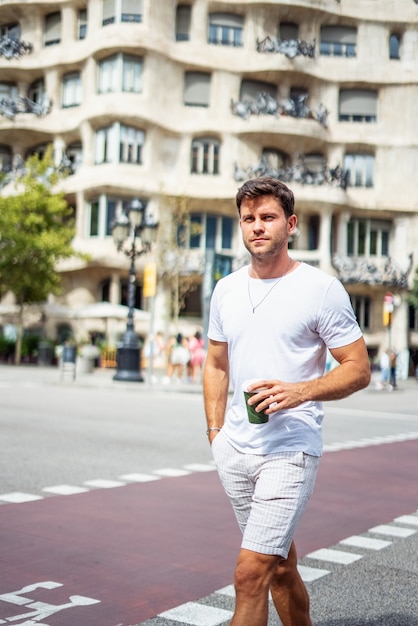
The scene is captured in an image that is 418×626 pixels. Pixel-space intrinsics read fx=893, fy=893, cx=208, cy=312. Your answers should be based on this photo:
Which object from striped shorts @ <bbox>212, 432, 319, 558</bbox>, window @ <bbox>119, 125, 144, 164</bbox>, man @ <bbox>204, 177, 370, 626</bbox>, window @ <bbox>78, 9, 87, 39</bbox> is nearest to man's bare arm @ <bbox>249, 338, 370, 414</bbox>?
man @ <bbox>204, 177, 370, 626</bbox>

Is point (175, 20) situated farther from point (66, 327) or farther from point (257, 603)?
point (257, 603)

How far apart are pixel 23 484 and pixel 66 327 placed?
3746 centimetres

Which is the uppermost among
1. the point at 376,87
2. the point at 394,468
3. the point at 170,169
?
the point at 376,87

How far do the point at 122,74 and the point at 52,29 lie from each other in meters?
7.13

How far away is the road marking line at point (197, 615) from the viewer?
426cm

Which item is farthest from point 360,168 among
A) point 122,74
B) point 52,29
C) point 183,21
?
point 52,29

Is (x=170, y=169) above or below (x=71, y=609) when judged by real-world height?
above

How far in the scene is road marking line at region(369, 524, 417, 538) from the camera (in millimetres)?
6543

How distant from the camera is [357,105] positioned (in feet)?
158

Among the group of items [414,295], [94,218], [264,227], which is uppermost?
[94,218]

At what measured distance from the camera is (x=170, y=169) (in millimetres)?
45344

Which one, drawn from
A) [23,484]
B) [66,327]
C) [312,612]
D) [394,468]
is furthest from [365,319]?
[312,612]

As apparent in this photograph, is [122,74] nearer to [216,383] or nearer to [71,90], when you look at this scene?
[71,90]

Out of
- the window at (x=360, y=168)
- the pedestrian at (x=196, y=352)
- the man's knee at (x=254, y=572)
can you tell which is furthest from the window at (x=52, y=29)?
the man's knee at (x=254, y=572)
